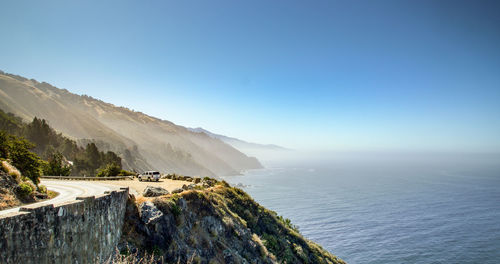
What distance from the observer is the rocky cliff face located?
15453 millimetres

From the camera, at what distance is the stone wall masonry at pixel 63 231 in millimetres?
7650

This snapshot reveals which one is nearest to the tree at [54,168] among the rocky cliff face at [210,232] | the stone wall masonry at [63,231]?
the rocky cliff face at [210,232]

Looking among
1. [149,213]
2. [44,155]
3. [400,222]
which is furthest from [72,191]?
[400,222]

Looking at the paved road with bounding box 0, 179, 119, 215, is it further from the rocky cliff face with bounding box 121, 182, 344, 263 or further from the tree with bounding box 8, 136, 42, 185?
the rocky cliff face with bounding box 121, 182, 344, 263

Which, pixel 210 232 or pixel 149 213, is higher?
pixel 149 213

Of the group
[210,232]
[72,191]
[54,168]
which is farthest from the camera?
[54,168]

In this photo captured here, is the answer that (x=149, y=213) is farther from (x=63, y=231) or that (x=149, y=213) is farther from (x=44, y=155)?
(x=44, y=155)

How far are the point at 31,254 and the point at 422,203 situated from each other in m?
122

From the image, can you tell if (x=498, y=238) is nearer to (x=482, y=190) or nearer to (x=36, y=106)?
(x=482, y=190)

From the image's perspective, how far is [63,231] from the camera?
9547 millimetres

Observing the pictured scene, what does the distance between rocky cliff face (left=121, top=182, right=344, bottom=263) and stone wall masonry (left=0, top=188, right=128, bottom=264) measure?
194cm

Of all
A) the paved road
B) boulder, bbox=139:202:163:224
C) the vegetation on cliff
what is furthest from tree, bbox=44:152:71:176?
boulder, bbox=139:202:163:224

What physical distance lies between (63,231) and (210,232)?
13.0 meters

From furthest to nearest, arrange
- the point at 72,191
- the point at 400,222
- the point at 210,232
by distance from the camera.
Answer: the point at 400,222 < the point at 72,191 < the point at 210,232
